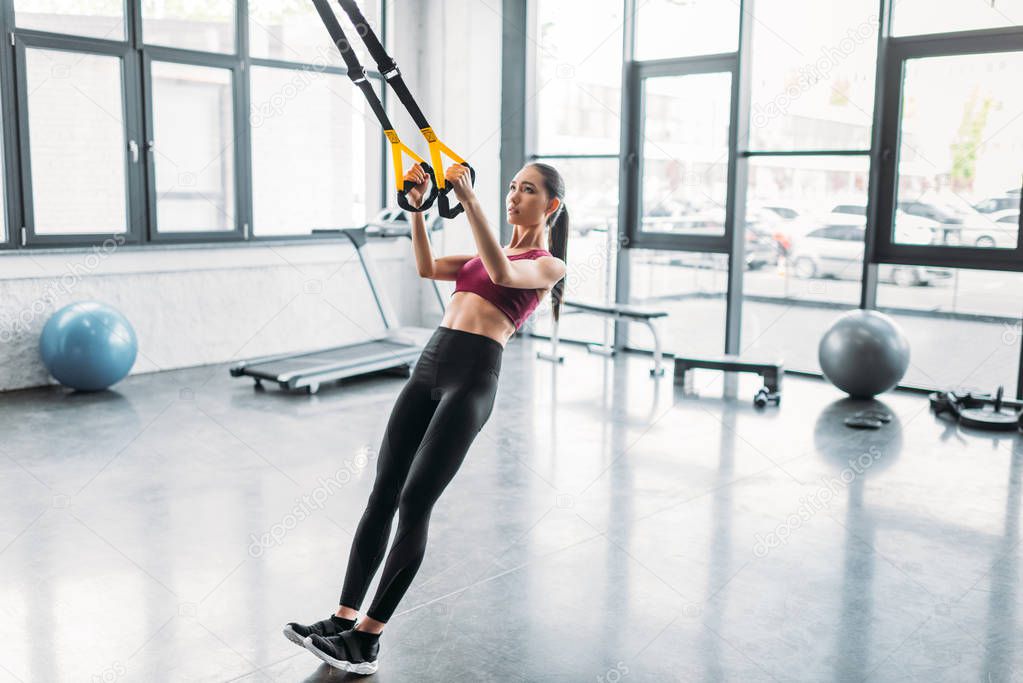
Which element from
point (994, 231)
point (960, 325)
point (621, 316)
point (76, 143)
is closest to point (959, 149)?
point (994, 231)

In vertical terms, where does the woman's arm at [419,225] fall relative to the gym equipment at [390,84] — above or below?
below

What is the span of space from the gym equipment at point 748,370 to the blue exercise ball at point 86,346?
3813mm

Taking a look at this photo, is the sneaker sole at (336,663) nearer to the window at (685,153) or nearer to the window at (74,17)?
the window at (74,17)

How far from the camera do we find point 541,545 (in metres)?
3.69

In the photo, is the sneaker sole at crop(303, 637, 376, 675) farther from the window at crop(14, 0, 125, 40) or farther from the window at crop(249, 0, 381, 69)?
the window at crop(249, 0, 381, 69)

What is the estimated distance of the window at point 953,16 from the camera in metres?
5.96

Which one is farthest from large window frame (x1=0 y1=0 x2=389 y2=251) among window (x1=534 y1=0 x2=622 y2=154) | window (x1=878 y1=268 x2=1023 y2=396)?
window (x1=878 y1=268 x2=1023 y2=396)

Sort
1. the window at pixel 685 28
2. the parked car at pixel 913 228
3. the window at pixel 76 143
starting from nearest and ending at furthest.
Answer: the window at pixel 76 143 < the parked car at pixel 913 228 < the window at pixel 685 28

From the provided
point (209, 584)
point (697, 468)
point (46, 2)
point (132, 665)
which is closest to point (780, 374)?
point (697, 468)

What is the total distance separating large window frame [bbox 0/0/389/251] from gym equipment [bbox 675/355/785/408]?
338 centimetres

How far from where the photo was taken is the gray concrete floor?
2.79 m

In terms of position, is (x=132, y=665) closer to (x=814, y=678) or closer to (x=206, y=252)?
(x=814, y=678)

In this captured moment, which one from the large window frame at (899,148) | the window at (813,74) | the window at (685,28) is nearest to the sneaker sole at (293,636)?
the large window frame at (899,148)

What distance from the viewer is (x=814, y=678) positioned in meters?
2.66
